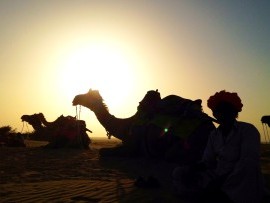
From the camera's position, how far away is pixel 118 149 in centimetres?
1143

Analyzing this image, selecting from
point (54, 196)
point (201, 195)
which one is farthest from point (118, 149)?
point (201, 195)

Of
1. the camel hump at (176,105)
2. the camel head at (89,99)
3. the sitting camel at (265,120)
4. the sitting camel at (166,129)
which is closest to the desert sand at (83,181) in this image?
the sitting camel at (166,129)

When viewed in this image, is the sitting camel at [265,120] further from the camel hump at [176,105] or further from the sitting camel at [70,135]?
the camel hump at [176,105]

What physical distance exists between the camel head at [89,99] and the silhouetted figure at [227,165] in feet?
27.5

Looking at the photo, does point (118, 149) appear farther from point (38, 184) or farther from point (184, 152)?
point (38, 184)

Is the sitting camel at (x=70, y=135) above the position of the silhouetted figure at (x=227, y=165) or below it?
above

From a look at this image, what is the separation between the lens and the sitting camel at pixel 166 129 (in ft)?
31.4

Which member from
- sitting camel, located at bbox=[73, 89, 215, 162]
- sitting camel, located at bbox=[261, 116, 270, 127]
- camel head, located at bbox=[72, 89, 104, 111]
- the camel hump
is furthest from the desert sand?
sitting camel, located at bbox=[261, 116, 270, 127]

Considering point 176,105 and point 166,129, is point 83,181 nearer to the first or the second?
point 166,129

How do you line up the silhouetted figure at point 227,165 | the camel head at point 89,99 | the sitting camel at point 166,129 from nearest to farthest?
the silhouetted figure at point 227,165
the sitting camel at point 166,129
the camel head at point 89,99

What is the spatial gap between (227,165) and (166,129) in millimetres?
5027

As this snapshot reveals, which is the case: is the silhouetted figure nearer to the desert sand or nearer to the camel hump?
the desert sand

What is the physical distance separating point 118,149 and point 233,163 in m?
6.70

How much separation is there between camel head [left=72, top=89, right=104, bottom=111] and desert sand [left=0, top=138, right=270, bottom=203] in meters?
3.45
